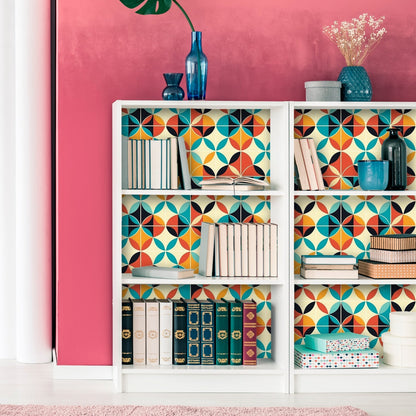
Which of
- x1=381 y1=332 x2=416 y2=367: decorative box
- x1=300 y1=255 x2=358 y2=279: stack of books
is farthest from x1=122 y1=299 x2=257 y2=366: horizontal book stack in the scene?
x1=381 y1=332 x2=416 y2=367: decorative box

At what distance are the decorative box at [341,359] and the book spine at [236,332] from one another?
346mm

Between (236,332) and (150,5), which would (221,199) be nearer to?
(236,332)

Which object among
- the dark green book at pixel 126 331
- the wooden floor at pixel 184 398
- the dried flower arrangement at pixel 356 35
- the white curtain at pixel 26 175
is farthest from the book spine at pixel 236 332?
the dried flower arrangement at pixel 356 35

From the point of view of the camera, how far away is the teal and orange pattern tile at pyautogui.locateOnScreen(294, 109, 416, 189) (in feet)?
13.4

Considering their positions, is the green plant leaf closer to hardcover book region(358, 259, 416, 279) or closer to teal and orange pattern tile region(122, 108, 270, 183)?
teal and orange pattern tile region(122, 108, 270, 183)

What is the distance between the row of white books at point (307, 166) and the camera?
3.83 meters

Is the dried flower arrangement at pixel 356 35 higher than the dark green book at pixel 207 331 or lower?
higher

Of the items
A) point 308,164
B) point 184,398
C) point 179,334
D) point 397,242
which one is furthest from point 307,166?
point 184,398

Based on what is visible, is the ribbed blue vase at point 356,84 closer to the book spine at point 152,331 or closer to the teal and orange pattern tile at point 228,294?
the teal and orange pattern tile at point 228,294

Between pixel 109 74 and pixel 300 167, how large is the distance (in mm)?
1220

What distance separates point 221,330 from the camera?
12.5ft

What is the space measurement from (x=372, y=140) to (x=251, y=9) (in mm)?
1045

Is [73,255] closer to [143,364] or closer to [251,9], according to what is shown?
[143,364]

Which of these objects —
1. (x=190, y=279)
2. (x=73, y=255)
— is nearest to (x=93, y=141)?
(x=73, y=255)
